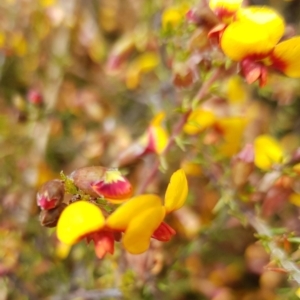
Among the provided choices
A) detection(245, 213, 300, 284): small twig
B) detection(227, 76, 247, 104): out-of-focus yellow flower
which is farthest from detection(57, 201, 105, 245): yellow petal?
detection(227, 76, 247, 104): out-of-focus yellow flower

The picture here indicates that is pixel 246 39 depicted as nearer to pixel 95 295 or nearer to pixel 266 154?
pixel 266 154

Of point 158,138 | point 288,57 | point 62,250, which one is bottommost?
point 62,250

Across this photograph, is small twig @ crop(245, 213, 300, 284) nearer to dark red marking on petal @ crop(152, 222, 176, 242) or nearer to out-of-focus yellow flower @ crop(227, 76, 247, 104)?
dark red marking on petal @ crop(152, 222, 176, 242)

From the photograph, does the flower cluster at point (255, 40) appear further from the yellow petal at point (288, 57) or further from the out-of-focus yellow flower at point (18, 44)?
the out-of-focus yellow flower at point (18, 44)

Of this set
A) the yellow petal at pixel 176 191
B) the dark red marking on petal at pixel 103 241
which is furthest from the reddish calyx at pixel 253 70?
the dark red marking on petal at pixel 103 241

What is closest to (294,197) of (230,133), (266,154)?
(266,154)

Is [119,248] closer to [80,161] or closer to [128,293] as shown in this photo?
[128,293]
